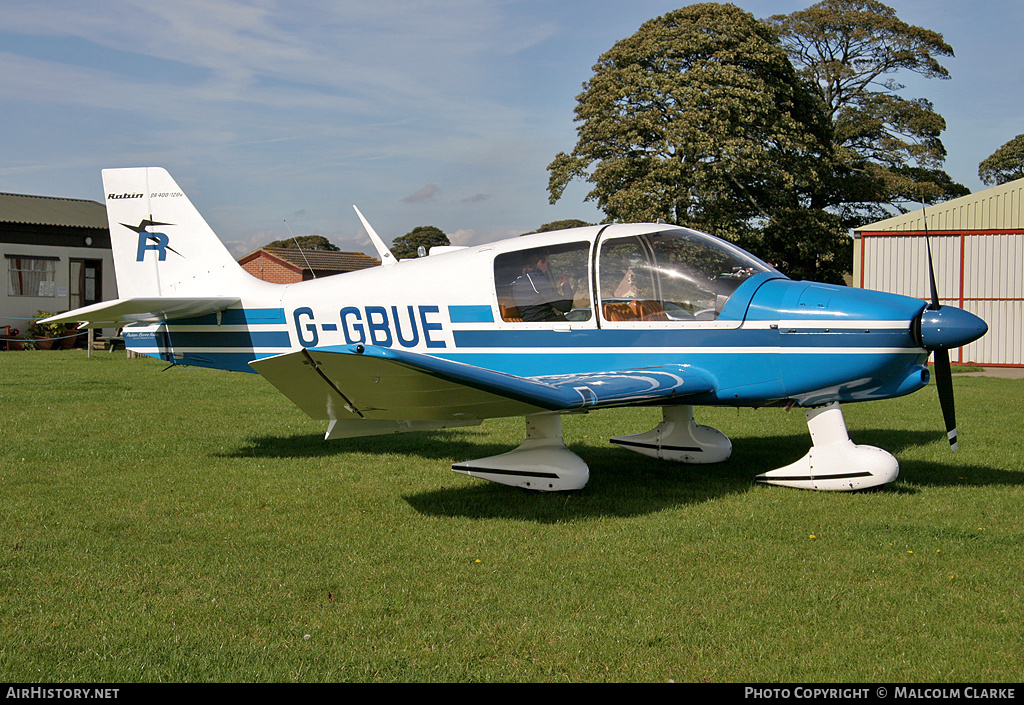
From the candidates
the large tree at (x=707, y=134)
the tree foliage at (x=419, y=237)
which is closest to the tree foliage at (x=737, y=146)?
the large tree at (x=707, y=134)

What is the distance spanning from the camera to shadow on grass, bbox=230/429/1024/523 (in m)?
5.99

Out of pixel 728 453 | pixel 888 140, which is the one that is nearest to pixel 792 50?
pixel 888 140

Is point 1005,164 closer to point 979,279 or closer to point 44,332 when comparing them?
point 979,279

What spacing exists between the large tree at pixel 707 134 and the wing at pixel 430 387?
21.1 meters

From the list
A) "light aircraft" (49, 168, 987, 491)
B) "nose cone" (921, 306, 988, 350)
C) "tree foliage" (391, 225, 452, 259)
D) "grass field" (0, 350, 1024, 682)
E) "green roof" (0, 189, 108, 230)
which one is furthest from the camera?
"tree foliage" (391, 225, 452, 259)

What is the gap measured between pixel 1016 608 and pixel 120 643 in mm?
4284

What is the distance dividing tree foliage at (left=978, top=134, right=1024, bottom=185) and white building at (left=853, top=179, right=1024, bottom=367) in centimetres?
3567

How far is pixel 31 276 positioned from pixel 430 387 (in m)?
32.3

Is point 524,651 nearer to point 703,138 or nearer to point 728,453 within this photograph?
point 728,453

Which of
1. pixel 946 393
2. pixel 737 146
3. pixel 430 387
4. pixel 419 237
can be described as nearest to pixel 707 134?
pixel 737 146

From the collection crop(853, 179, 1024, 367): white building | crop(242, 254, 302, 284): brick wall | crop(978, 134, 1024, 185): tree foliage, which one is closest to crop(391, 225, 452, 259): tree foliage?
crop(242, 254, 302, 284): brick wall

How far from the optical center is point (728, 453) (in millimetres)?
7508

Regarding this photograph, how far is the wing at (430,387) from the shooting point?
4.79 meters

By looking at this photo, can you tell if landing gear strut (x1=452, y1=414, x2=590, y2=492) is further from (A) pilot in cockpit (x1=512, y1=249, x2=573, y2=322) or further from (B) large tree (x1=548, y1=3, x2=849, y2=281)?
(B) large tree (x1=548, y1=3, x2=849, y2=281)
